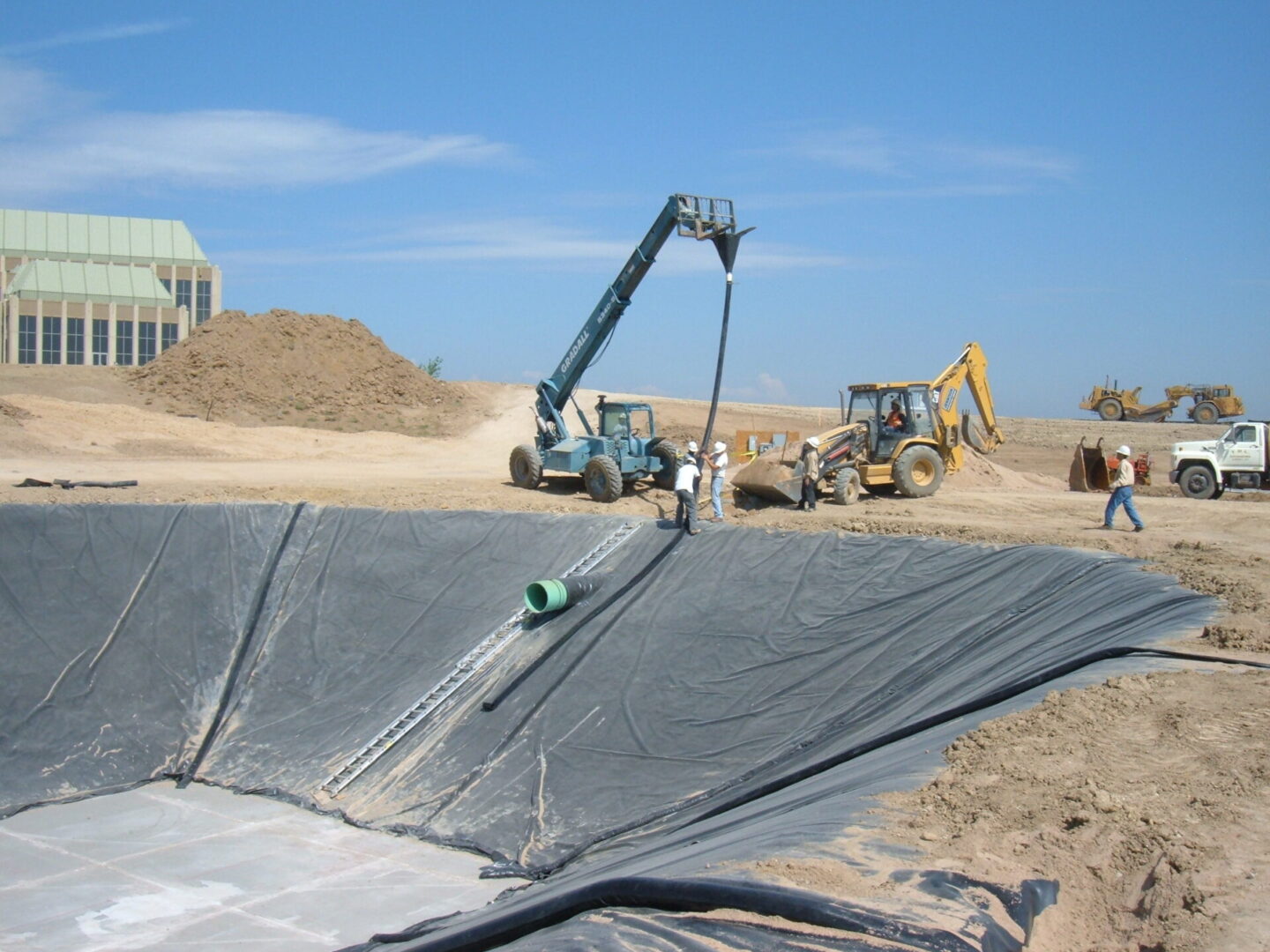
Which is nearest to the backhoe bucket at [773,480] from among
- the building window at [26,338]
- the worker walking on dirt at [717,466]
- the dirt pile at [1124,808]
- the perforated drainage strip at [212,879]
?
the worker walking on dirt at [717,466]

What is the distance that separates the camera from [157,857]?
1003 cm

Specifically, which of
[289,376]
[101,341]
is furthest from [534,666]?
[101,341]

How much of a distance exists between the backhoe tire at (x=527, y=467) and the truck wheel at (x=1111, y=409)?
2881 cm

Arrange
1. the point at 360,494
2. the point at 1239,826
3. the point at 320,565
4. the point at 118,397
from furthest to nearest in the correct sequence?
the point at 118,397
the point at 360,494
the point at 320,565
the point at 1239,826

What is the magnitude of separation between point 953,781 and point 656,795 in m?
4.23

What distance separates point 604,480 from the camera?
18.9 metres

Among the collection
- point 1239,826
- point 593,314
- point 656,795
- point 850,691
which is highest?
point 593,314

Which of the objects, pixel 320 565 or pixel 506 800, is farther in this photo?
pixel 320 565

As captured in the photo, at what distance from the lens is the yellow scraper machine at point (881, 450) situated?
17391 millimetres

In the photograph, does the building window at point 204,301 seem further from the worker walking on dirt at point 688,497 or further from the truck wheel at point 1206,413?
the worker walking on dirt at point 688,497

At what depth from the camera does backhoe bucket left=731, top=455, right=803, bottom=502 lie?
17.0m

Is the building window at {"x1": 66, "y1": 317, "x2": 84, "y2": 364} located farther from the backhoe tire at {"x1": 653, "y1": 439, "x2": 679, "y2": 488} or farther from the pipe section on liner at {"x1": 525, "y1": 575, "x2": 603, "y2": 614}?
the pipe section on liner at {"x1": 525, "y1": 575, "x2": 603, "y2": 614}

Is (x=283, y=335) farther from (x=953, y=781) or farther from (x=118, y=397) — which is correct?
(x=953, y=781)

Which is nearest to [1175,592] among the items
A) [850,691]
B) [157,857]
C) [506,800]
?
[850,691]
